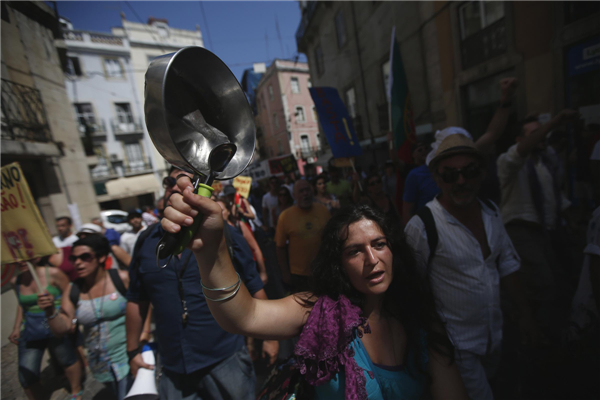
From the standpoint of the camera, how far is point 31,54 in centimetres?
674

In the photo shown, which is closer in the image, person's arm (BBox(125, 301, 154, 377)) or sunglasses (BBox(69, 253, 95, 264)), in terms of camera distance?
person's arm (BBox(125, 301, 154, 377))

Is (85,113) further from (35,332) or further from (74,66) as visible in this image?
(35,332)

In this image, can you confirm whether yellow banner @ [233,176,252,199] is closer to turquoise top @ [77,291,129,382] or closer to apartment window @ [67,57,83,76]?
turquoise top @ [77,291,129,382]

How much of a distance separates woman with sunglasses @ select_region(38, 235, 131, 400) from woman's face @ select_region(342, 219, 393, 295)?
2218 mm

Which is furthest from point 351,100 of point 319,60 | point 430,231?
point 430,231

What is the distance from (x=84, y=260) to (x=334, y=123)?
144 inches

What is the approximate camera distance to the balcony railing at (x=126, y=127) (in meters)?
23.3

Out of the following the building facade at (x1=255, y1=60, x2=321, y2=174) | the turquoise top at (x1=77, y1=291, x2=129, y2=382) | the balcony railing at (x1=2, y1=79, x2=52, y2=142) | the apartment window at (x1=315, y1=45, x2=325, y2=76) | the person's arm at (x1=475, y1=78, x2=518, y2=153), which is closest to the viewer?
the person's arm at (x1=475, y1=78, x2=518, y2=153)

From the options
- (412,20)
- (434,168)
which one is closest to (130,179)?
(412,20)

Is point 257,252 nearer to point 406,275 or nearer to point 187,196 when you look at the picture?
point 406,275

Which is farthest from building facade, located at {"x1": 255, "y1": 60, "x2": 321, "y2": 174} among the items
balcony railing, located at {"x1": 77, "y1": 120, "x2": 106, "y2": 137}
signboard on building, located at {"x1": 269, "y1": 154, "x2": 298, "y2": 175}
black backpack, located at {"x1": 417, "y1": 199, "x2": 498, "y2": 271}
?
black backpack, located at {"x1": 417, "y1": 199, "x2": 498, "y2": 271}

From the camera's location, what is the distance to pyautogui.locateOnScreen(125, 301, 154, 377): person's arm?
6.56 feet

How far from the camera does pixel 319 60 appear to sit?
18141 millimetres

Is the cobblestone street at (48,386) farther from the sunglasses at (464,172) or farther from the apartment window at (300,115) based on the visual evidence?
the apartment window at (300,115)
